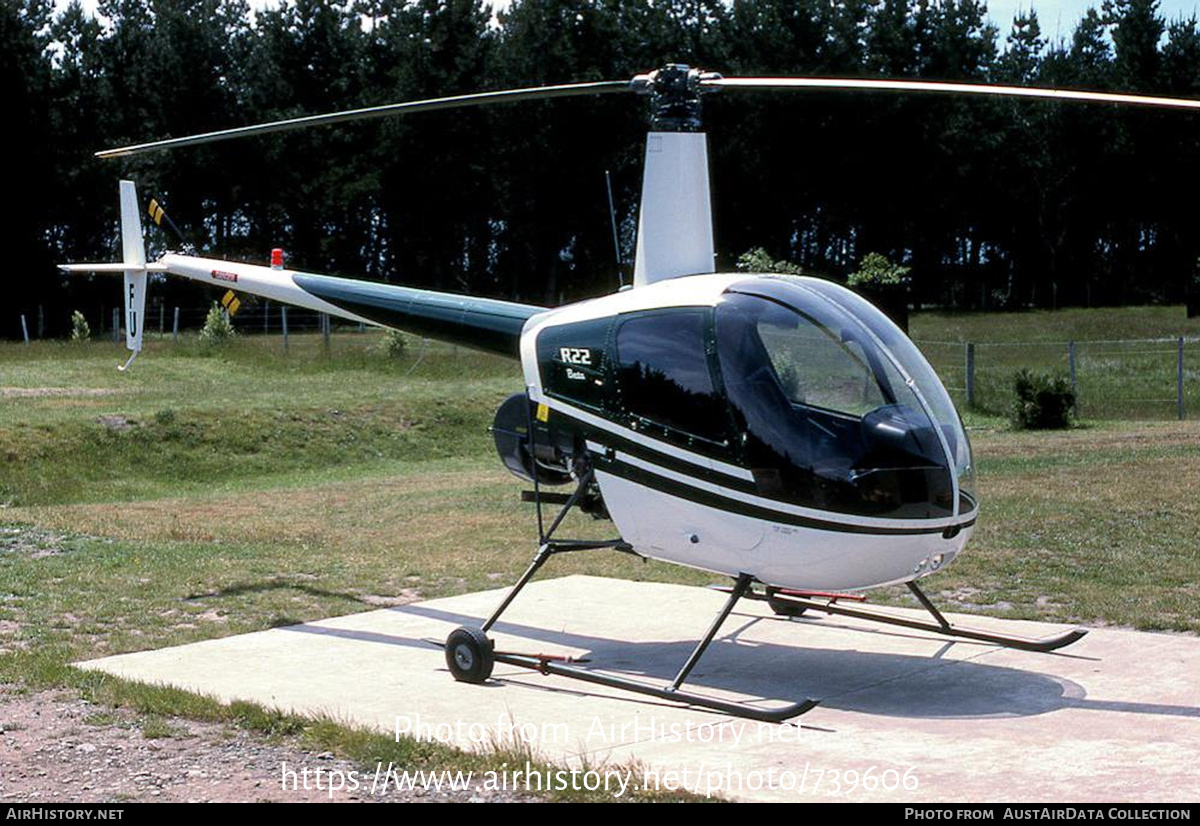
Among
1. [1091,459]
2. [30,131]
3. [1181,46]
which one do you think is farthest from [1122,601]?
[1181,46]

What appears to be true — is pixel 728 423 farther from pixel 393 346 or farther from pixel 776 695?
pixel 393 346

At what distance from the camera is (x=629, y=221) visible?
6812 cm

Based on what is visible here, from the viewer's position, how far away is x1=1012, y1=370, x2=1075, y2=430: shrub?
2409cm

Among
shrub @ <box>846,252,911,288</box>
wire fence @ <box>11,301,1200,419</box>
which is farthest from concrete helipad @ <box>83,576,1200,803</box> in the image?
shrub @ <box>846,252,911,288</box>

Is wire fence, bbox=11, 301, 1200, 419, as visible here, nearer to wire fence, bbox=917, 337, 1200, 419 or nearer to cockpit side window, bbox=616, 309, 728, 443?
wire fence, bbox=917, 337, 1200, 419

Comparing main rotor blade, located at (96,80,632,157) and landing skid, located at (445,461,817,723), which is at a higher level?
main rotor blade, located at (96,80,632,157)

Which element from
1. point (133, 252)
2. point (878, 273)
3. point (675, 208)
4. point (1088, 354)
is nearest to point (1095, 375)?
point (1088, 354)

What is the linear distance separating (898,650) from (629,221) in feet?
199

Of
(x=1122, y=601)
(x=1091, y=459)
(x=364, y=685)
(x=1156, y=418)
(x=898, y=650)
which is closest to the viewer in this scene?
(x=364, y=685)

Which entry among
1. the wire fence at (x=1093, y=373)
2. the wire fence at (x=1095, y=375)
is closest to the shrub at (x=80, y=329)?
the wire fence at (x=1093, y=373)

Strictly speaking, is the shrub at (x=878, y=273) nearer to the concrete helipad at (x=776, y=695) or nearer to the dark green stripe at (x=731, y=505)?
the concrete helipad at (x=776, y=695)

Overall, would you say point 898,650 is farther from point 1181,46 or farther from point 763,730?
point 1181,46

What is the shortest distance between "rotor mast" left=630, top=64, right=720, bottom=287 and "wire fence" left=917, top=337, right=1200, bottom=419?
63.9ft

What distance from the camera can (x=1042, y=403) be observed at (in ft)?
79.0
